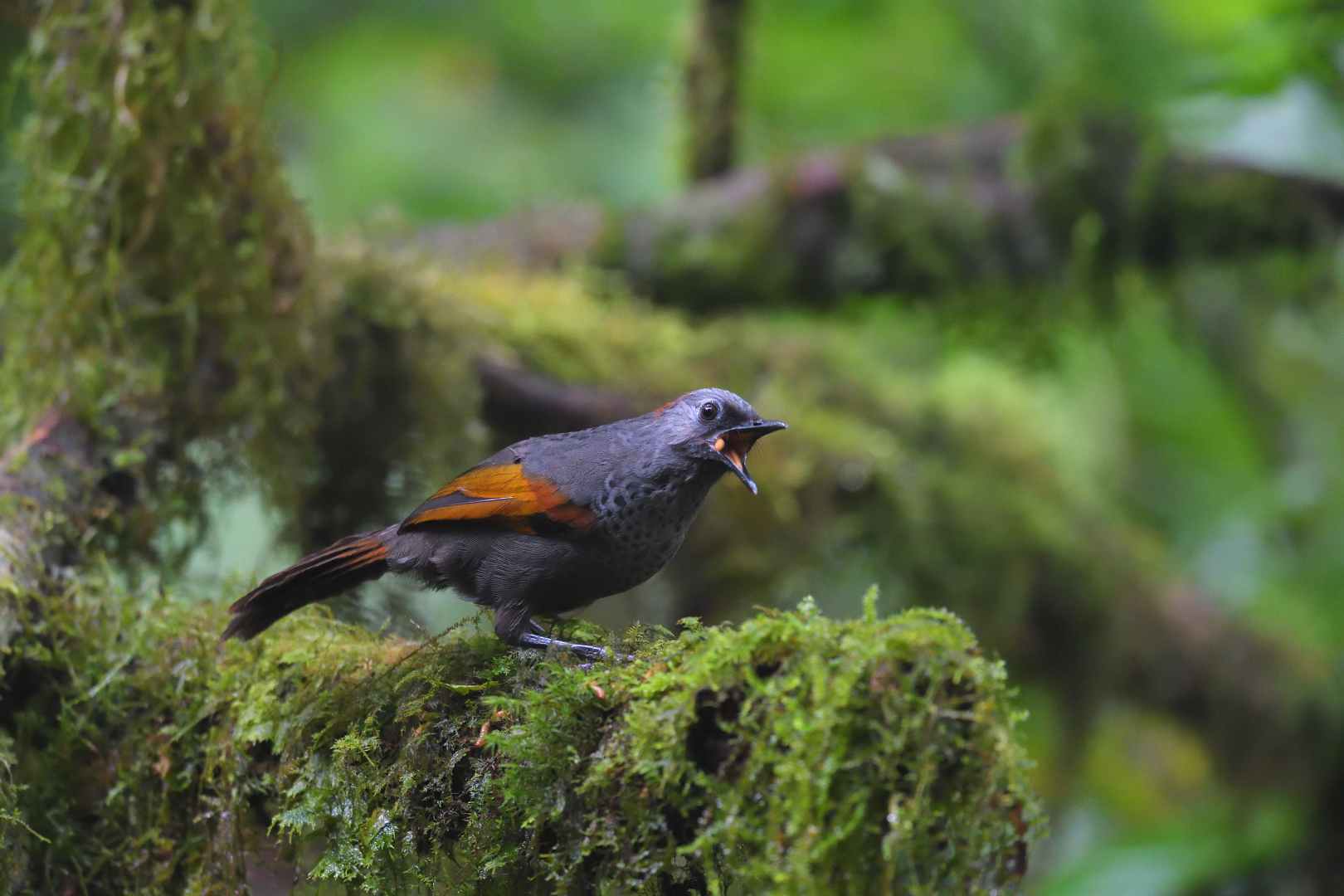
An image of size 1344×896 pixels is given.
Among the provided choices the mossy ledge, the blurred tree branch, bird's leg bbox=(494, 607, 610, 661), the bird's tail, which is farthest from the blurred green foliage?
bird's leg bbox=(494, 607, 610, 661)

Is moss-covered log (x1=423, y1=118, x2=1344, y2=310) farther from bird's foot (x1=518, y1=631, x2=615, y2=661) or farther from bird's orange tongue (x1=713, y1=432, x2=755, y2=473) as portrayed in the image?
bird's foot (x1=518, y1=631, x2=615, y2=661)

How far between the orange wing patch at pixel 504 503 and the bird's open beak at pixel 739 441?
31 centimetres

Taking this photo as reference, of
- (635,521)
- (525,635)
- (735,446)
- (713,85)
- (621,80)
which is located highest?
(621,80)

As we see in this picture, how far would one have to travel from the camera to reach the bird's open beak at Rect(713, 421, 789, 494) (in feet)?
8.40

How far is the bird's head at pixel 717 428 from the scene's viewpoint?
2.60 m

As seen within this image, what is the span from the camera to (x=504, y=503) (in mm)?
2672

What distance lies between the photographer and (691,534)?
5773mm

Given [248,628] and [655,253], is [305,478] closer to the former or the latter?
[248,628]

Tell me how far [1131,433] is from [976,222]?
3882 mm

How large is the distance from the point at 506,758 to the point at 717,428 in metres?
0.87

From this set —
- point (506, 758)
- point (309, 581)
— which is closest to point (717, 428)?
point (506, 758)

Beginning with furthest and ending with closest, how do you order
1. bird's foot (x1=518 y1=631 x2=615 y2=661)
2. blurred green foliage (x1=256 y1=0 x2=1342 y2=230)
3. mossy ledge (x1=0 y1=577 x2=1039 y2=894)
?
blurred green foliage (x1=256 y1=0 x2=1342 y2=230), bird's foot (x1=518 y1=631 x2=615 y2=661), mossy ledge (x1=0 y1=577 x2=1039 y2=894)

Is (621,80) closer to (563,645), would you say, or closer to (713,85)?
(713,85)

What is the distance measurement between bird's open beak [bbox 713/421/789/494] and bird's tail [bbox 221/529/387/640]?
83 cm
